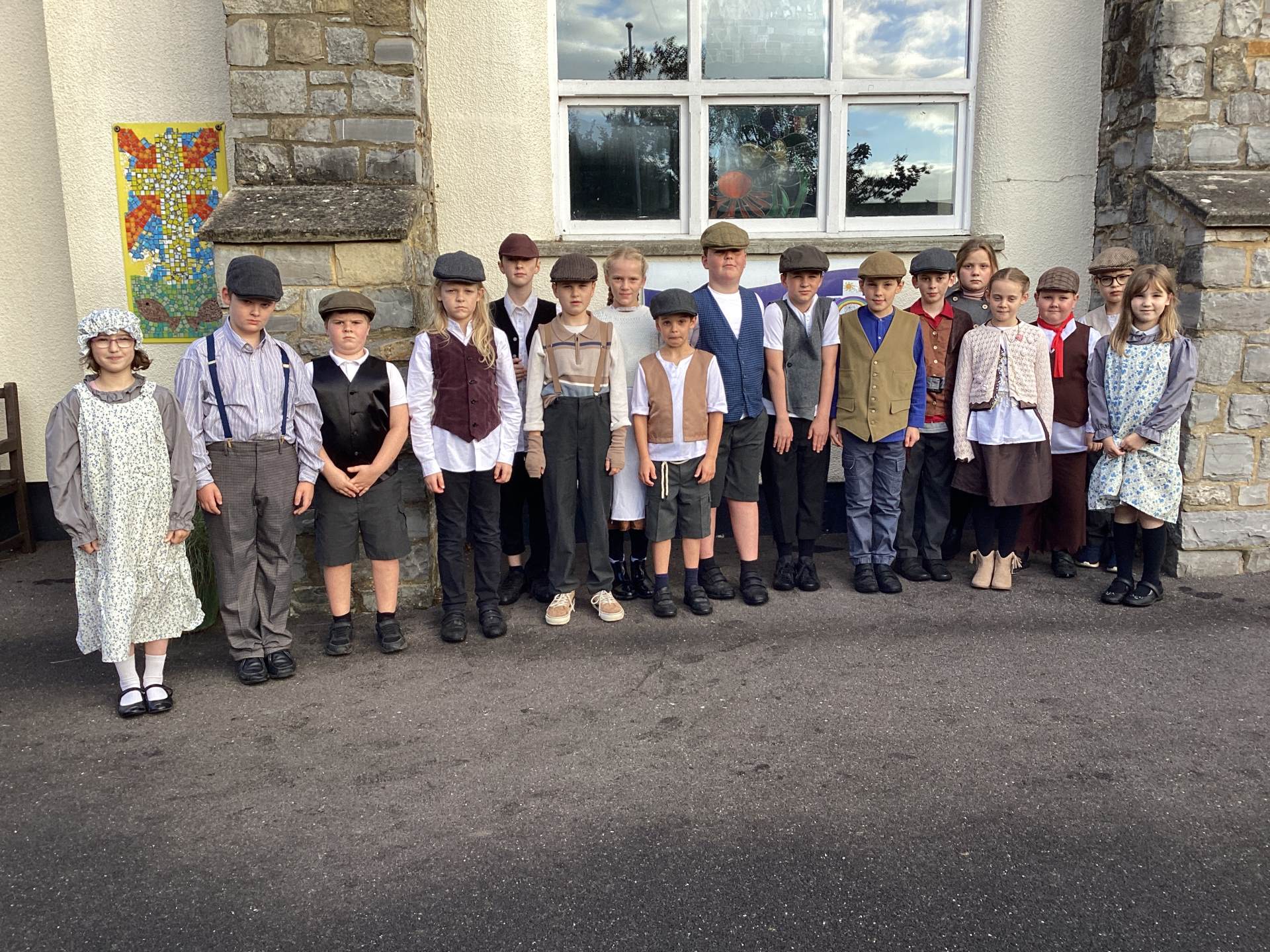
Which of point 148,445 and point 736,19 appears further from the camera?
point 736,19

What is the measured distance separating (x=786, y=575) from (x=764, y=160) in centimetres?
292

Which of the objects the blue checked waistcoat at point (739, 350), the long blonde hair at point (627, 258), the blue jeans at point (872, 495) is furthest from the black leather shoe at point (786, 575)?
the long blonde hair at point (627, 258)

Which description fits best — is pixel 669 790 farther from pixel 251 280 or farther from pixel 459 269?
pixel 251 280

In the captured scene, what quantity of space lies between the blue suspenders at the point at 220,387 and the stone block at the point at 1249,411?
507 cm

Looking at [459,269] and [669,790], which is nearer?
[669,790]

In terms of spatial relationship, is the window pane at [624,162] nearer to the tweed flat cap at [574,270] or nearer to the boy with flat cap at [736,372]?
the boy with flat cap at [736,372]

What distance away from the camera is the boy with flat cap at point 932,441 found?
521 centimetres

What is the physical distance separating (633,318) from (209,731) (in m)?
2.77

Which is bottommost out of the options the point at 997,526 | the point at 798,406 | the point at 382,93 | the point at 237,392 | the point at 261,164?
the point at 997,526

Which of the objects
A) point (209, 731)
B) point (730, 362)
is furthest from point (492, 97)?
point (209, 731)

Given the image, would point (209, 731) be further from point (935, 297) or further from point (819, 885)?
point (935, 297)

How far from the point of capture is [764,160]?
6.42 meters

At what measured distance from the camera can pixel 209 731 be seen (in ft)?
12.3

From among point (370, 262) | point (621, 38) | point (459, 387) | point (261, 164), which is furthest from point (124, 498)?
point (621, 38)
